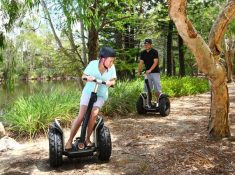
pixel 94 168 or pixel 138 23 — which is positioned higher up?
pixel 138 23

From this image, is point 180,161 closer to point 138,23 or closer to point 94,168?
point 94,168

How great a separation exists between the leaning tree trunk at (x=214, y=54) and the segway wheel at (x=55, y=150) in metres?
2.53

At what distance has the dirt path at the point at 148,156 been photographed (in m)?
4.76

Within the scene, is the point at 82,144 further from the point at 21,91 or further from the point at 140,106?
the point at 21,91

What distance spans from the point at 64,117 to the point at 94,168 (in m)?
3.07

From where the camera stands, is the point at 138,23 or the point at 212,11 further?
the point at 212,11

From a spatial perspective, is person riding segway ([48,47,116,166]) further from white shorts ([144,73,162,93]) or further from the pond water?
white shorts ([144,73,162,93])

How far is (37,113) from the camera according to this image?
721cm

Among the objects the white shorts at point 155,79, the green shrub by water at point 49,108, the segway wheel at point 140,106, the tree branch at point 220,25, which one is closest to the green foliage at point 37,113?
the green shrub by water at point 49,108

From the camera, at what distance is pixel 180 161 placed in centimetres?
504

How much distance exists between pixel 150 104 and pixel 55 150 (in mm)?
4916

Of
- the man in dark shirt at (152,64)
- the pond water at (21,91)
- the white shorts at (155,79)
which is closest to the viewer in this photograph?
the man in dark shirt at (152,64)

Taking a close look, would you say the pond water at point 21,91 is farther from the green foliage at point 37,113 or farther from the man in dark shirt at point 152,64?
the man in dark shirt at point 152,64

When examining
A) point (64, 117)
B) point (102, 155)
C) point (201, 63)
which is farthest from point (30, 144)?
Result: point (201, 63)
